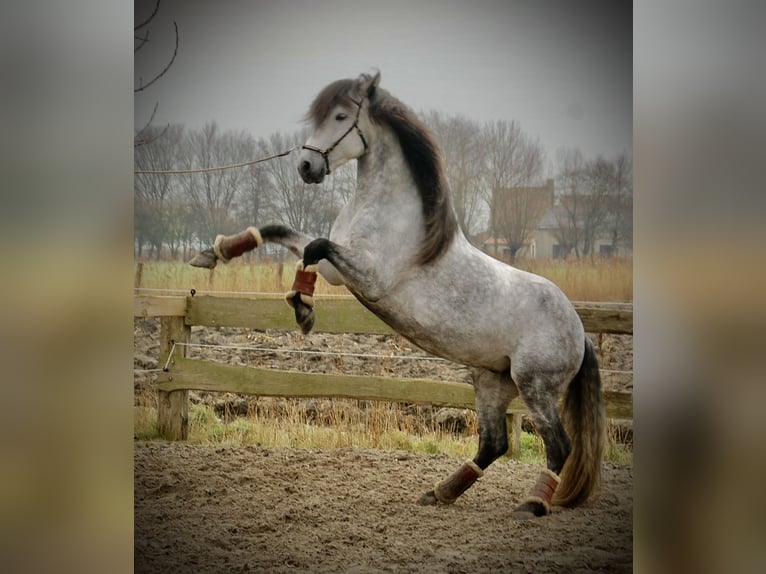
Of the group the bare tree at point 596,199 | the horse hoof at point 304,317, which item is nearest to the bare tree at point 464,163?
the bare tree at point 596,199

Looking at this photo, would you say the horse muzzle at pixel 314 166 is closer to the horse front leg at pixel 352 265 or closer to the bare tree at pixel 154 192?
the horse front leg at pixel 352 265

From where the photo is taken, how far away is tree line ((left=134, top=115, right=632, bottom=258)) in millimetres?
3484

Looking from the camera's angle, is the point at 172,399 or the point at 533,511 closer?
the point at 533,511

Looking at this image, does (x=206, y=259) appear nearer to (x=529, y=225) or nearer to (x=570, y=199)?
(x=529, y=225)

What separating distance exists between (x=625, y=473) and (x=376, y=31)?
236 centimetres

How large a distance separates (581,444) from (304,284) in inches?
58.2

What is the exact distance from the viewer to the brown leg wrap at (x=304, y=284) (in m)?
3.57

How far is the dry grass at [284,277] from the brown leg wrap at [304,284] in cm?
4

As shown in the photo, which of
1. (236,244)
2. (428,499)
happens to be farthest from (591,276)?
(236,244)

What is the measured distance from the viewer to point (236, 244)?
3.66m

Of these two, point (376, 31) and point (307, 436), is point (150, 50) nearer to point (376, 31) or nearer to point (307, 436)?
point (376, 31)

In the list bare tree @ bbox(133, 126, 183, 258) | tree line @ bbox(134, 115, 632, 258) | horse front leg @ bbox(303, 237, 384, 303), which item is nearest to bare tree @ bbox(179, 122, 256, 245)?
tree line @ bbox(134, 115, 632, 258)
